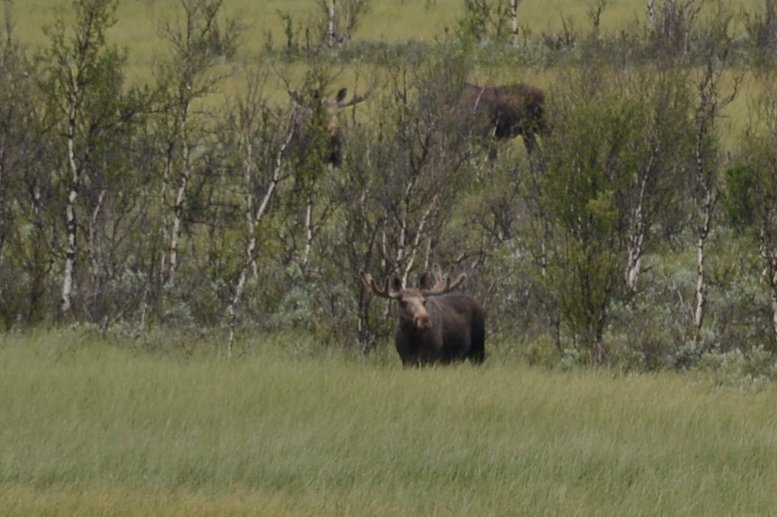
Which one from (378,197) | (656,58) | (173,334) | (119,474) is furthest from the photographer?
(656,58)

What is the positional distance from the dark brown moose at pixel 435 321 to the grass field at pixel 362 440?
749 mm

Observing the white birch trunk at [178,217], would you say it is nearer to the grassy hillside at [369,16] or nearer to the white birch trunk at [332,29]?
the white birch trunk at [332,29]

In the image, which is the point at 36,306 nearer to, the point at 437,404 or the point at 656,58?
the point at 437,404

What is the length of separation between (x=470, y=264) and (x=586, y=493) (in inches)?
357

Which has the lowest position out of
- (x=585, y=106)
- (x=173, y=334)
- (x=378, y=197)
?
(x=173, y=334)

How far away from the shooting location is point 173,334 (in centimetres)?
1647

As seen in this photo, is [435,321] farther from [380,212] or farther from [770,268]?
[770,268]

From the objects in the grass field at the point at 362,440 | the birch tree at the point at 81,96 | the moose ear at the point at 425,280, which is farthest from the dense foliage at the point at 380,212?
the grass field at the point at 362,440

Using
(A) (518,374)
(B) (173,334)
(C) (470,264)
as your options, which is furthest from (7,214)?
(A) (518,374)

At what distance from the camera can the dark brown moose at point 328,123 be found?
19.0 meters

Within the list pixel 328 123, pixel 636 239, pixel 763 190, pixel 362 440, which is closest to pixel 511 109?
pixel 328 123

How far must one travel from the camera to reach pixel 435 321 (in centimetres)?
1574

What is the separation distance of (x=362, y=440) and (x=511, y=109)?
43.5ft

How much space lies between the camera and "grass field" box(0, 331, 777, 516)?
391 inches
